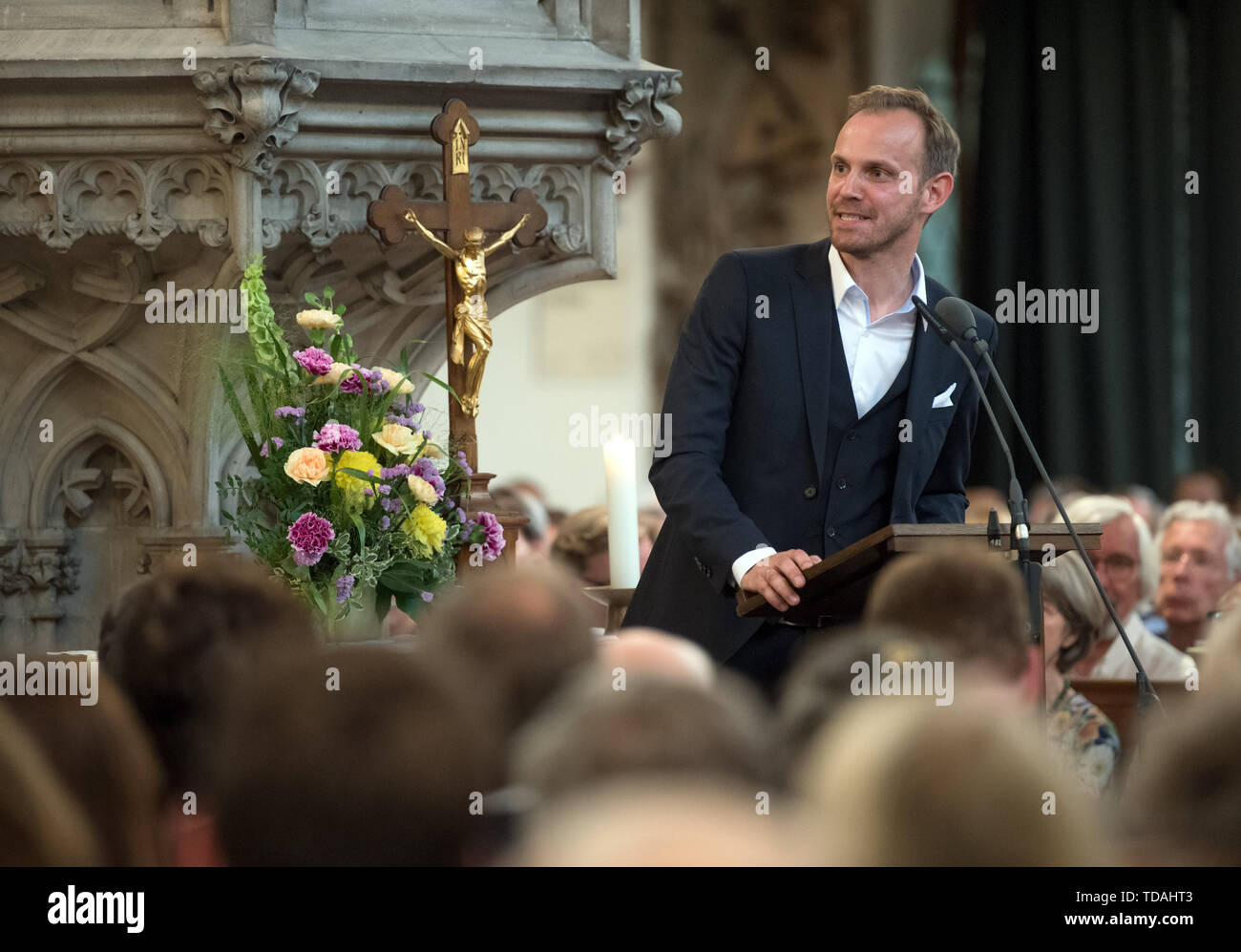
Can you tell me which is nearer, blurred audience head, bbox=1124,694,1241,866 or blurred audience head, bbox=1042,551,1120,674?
blurred audience head, bbox=1124,694,1241,866

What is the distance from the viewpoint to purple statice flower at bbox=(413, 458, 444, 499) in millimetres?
3473

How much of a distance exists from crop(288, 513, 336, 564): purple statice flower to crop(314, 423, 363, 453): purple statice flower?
146 millimetres

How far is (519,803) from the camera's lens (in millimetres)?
1078

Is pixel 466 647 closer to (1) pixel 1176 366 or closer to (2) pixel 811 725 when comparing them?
(2) pixel 811 725

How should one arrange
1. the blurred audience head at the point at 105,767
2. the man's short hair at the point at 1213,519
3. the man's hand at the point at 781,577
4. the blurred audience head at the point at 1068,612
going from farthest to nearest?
the man's short hair at the point at 1213,519 < the blurred audience head at the point at 1068,612 < the man's hand at the point at 781,577 < the blurred audience head at the point at 105,767

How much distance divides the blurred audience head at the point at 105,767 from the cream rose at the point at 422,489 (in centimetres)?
211

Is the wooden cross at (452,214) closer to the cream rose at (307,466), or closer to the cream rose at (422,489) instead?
the cream rose at (422,489)

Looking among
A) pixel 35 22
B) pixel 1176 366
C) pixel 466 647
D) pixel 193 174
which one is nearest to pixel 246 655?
pixel 466 647

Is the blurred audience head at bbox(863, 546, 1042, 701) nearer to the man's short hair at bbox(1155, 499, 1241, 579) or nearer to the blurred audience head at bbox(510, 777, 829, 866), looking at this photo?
the blurred audience head at bbox(510, 777, 829, 866)

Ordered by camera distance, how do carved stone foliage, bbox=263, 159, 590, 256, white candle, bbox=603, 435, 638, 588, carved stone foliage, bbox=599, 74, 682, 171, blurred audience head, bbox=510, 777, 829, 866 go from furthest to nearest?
carved stone foliage, bbox=599, 74, 682, 171 < carved stone foliage, bbox=263, 159, 590, 256 < white candle, bbox=603, 435, 638, 588 < blurred audience head, bbox=510, 777, 829, 866

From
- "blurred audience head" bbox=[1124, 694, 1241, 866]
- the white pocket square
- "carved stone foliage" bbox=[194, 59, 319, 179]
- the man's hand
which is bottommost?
"blurred audience head" bbox=[1124, 694, 1241, 866]

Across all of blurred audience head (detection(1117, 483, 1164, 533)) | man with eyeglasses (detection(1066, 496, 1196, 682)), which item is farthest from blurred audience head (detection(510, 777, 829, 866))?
blurred audience head (detection(1117, 483, 1164, 533))

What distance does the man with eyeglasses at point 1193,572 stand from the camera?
4.56 meters

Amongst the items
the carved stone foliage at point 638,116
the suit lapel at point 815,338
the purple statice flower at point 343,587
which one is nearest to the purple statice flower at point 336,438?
the purple statice flower at point 343,587
